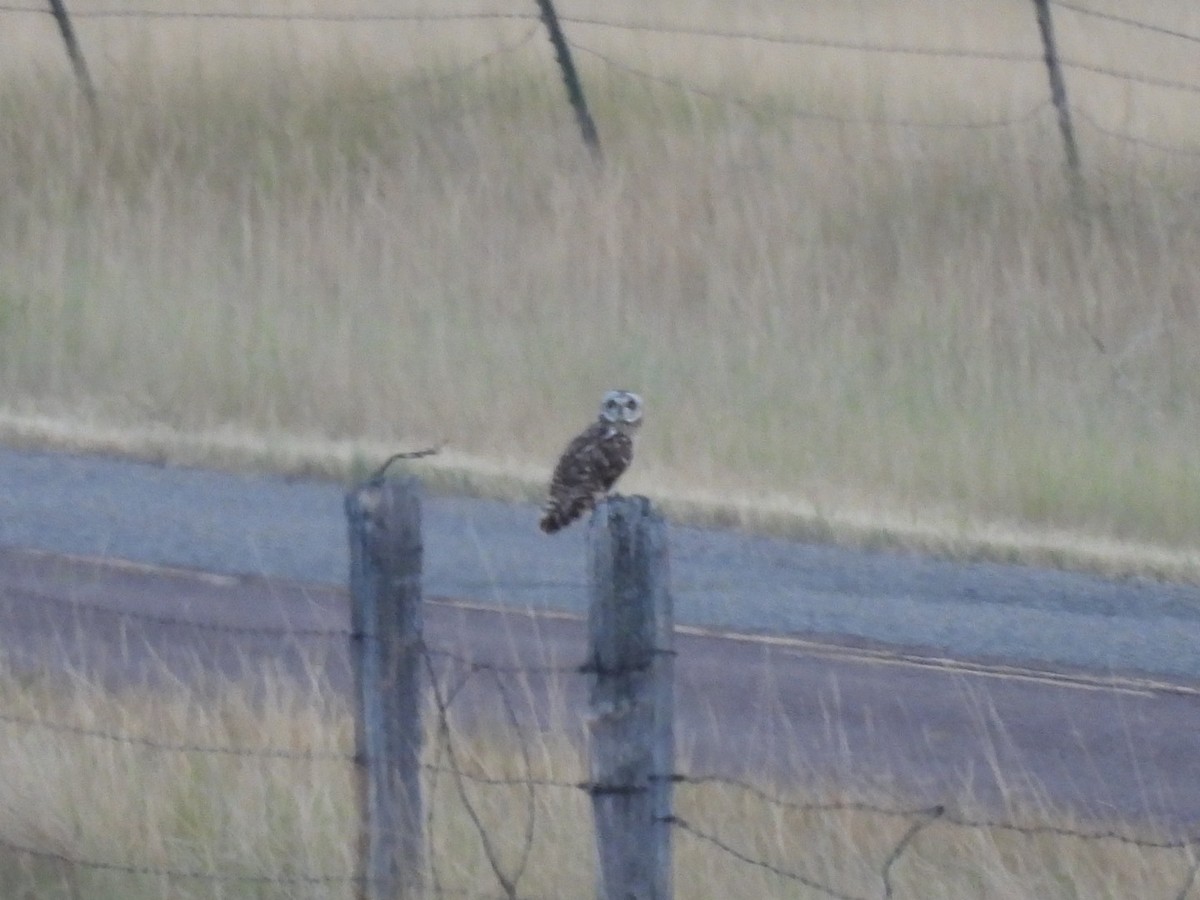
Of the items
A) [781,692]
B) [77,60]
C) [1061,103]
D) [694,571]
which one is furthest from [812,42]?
[781,692]

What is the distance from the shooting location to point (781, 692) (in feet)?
32.1

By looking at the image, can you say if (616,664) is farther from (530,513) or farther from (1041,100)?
(1041,100)

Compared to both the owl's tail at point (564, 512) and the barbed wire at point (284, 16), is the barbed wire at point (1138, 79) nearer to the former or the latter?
the barbed wire at point (284, 16)

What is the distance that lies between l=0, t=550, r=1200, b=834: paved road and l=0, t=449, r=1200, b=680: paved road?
0.42 m

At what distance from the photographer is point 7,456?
14.3 metres

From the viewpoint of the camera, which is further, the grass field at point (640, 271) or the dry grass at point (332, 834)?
the grass field at point (640, 271)

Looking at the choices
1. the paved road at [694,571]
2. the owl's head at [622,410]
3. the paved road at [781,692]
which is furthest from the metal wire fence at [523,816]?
the paved road at [694,571]

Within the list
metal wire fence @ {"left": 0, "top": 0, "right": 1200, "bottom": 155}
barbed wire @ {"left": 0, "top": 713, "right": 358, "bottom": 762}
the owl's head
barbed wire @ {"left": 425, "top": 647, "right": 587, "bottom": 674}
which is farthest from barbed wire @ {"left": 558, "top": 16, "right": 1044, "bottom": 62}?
barbed wire @ {"left": 0, "top": 713, "right": 358, "bottom": 762}

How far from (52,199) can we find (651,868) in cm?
1409

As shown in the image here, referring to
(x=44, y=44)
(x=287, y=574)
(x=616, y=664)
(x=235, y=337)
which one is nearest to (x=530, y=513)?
(x=287, y=574)

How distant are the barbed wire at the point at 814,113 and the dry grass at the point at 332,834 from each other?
11687mm

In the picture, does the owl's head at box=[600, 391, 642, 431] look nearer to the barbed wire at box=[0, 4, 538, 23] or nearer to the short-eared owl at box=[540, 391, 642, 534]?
the short-eared owl at box=[540, 391, 642, 534]

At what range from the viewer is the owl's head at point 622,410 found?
9531 millimetres

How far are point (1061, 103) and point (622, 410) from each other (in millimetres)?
8924
